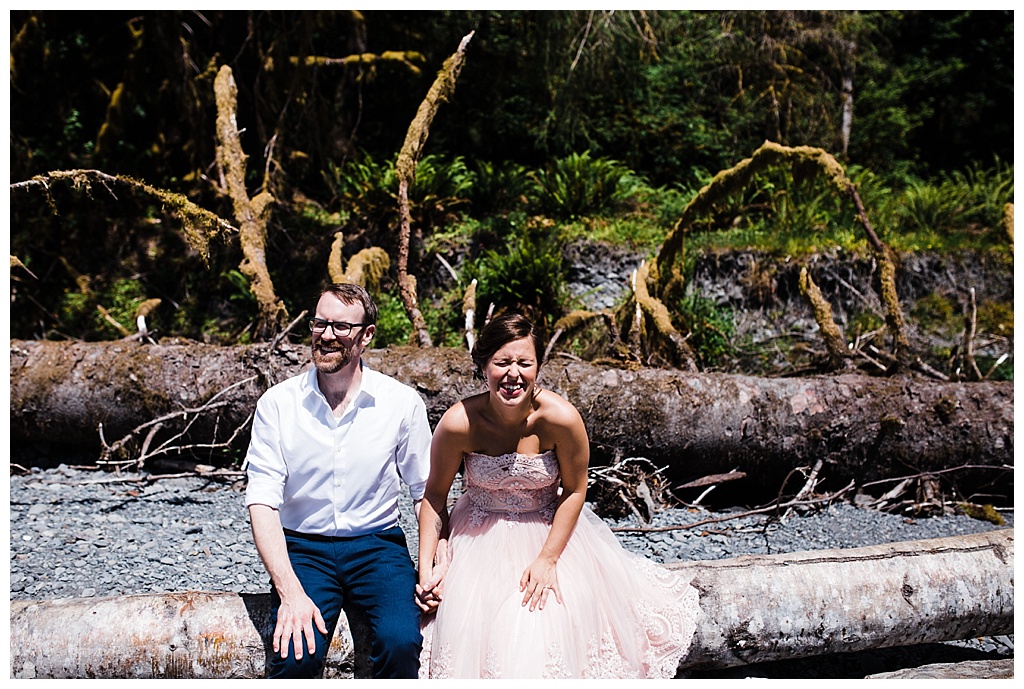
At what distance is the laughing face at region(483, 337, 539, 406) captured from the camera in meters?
2.75

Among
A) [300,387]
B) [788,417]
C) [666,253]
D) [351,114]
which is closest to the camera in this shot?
[300,387]

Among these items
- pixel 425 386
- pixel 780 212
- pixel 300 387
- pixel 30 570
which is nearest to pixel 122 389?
pixel 30 570

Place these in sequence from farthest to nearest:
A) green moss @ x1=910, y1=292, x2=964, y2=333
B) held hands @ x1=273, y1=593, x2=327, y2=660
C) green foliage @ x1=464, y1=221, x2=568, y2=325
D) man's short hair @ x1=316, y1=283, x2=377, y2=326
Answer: green moss @ x1=910, y1=292, x2=964, y2=333, green foliage @ x1=464, y1=221, x2=568, y2=325, man's short hair @ x1=316, y1=283, x2=377, y2=326, held hands @ x1=273, y1=593, x2=327, y2=660

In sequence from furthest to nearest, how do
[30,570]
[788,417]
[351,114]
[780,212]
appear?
[351,114], [780,212], [788,417], [30,570]

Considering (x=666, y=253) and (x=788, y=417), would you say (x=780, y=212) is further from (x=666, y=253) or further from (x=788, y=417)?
(x=788, y=417)

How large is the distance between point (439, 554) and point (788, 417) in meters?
3.05

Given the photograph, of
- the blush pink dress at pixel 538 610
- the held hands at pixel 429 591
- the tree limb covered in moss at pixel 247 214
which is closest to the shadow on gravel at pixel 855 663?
the blush pink dress at pixel 538 610

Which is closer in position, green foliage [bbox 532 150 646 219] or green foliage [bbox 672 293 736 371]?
green foliage [bbox 672 293 736 371]

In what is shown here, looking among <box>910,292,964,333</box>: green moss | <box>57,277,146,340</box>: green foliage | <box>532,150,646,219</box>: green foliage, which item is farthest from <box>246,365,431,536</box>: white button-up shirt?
<box>910,292,964,333</box>: green moss

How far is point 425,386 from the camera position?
5.22m

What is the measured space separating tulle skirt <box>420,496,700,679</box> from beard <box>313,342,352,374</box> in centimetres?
73

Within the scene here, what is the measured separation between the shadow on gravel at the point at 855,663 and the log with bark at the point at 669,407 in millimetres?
1713

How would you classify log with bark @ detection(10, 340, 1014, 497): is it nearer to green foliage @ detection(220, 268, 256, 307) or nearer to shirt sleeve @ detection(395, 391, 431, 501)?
shirt sleeve @ detection(395, 391, 431, 501)

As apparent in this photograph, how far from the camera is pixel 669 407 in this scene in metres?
5.13
